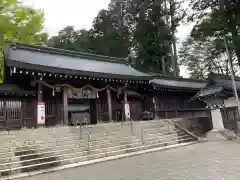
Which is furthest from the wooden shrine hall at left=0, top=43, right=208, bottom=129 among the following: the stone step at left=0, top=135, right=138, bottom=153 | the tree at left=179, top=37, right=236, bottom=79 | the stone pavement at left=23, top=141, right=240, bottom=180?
the tree at left=179, top=37, right=236, bottom=79

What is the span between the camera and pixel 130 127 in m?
11.8

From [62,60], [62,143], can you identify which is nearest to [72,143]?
[62,143]

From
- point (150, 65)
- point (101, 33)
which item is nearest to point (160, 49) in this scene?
point (150, 65)

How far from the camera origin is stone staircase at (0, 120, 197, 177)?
7.02 meters

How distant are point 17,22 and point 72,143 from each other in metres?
13.7

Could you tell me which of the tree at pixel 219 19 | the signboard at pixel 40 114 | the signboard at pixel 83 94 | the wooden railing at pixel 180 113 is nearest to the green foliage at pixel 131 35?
the tree at pixel 219 19

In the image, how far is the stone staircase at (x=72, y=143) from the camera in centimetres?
702

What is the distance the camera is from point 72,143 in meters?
8.77

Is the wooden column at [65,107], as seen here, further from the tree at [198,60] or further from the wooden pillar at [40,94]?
the tree at [198,60]

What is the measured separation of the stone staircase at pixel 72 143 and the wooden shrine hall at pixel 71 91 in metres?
2.92

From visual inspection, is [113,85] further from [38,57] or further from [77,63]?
[38,57]

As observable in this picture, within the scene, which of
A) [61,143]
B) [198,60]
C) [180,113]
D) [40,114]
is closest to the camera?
[61,143]

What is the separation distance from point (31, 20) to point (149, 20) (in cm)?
1884

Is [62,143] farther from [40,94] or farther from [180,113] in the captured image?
[180,113]
